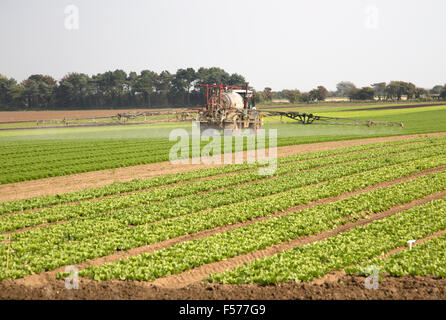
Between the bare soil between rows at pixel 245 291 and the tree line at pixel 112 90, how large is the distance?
371 feet

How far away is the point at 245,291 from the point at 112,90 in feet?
394

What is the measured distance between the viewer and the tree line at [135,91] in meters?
110

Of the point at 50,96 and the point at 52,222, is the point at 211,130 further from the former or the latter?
the point at 50,96

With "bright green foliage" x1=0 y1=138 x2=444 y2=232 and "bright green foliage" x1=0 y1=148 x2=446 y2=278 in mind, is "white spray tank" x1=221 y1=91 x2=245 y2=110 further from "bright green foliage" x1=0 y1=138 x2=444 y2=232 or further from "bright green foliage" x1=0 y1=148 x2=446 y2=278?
"bright green foliage" x1=0 y1=148 x2=446 y2=278

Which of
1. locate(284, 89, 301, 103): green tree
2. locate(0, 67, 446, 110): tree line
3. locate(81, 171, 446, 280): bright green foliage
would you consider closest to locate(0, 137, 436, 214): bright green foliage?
locate(81, 171, 446, 280): bright green foliage

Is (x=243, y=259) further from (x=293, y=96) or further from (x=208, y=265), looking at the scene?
(x=293, y=96)

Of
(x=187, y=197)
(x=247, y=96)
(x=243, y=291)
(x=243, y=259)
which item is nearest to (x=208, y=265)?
(x=243, y=259)

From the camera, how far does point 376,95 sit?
427 ft

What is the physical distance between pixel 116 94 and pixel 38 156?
96851mm

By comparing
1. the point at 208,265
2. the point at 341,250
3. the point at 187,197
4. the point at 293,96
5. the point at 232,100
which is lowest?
the point at 208,265

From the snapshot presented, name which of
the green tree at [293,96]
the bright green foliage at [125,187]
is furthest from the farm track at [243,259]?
the green tree at [293,96]

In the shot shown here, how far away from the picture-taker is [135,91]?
122 metres

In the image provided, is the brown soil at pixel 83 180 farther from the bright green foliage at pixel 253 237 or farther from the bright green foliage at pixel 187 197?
the bright green foliage at pixel 253 237
